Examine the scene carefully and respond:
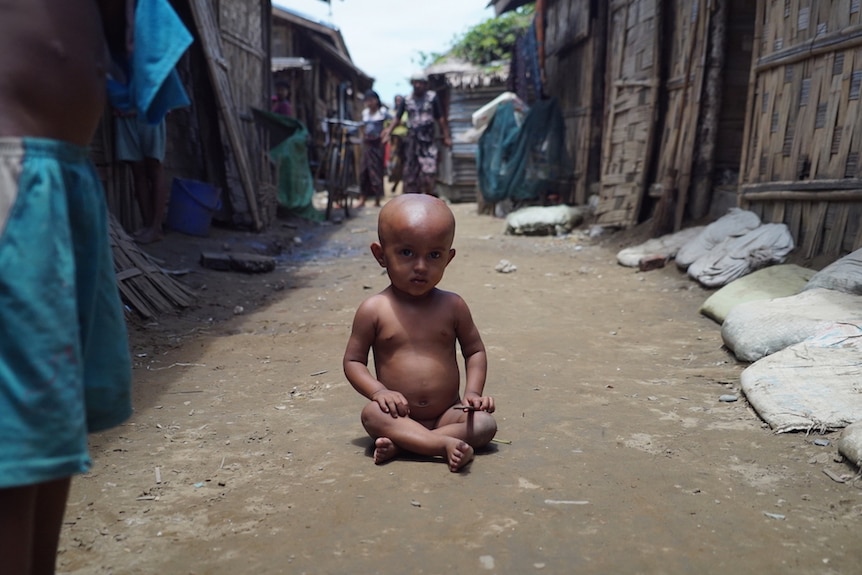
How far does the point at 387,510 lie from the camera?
1832 mm

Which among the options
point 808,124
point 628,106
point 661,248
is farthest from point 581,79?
point 808,124

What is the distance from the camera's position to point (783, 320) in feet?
10.5

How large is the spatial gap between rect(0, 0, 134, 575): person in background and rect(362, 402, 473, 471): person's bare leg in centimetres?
114

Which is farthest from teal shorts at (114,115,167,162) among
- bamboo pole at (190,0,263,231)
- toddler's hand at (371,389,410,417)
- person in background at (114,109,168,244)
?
toddler's hand at (371,389,410,417)

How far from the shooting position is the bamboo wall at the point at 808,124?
4207 millimetres

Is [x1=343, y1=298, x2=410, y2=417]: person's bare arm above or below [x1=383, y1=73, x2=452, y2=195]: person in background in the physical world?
below

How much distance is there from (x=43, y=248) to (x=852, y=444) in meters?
2.23

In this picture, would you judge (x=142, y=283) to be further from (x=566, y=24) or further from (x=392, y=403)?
(x=566, y=24)

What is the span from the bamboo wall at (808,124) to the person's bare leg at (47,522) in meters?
4.32

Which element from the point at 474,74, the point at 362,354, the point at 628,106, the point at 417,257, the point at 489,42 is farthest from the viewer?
the point at 489,42

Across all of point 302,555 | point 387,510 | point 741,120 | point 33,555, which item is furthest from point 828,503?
point 741,120

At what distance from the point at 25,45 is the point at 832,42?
4.79 m

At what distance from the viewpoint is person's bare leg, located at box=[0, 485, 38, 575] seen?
1.01 metres

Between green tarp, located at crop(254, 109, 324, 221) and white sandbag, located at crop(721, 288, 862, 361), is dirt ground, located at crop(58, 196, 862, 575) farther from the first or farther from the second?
green tarp, located at crop(254, 109, 324, 221)
